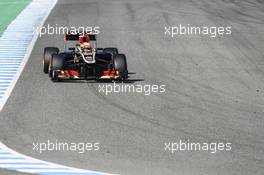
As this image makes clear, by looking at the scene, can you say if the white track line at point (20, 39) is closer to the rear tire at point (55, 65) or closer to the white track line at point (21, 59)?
the white track line at point (21, 59)

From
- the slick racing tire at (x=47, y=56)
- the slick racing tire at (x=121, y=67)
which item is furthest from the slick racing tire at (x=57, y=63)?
the slick racing tire at (x=121, y=67)

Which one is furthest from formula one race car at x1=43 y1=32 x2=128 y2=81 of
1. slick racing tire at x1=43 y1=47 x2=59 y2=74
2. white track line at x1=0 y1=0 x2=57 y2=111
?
white track line at x1=0 y1=0 x2=57 y2=111

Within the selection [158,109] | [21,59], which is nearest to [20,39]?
[21,59]

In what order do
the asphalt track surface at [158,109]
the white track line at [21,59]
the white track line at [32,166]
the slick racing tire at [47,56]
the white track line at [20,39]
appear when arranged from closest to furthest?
1. the white track line at [32,166]
2. the white track line at [21,59]
3. the asphalt track surface at [158,109]
4. the slick racing tire at [47,56]
5. the white track line at [20,39]

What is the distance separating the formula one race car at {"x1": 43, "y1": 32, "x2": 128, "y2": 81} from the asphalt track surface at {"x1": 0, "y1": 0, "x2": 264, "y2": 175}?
0.41m

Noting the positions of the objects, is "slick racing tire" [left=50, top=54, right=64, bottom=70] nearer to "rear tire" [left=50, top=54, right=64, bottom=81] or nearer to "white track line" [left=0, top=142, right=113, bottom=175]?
"rear tire" [left=50, top=54, right=64, bottom=81]

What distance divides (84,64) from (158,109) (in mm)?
3929

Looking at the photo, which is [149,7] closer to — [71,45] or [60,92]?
[71,45]

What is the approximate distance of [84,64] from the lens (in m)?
23.6

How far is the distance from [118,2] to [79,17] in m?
5.74

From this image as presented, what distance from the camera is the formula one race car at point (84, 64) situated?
23.4 m

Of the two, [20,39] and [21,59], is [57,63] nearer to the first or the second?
[21,59]

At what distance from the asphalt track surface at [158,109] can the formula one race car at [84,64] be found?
0.41m

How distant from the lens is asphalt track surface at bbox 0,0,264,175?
1639cm
